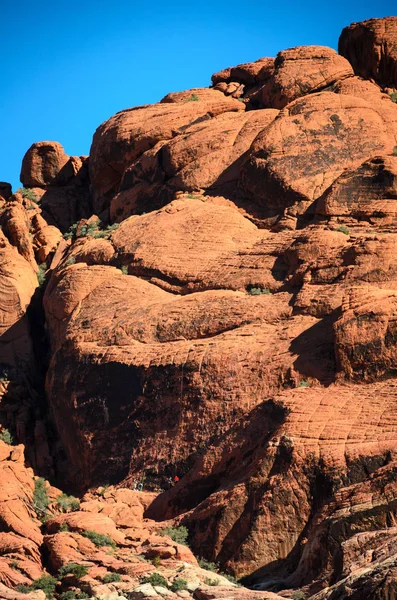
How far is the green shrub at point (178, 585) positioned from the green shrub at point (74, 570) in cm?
261

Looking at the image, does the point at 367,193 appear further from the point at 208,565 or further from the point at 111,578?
the point at 111,578

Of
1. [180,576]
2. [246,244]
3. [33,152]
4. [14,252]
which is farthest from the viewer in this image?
[33,152]

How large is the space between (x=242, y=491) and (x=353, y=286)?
879 centimetres

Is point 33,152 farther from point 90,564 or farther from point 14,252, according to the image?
point 90,564

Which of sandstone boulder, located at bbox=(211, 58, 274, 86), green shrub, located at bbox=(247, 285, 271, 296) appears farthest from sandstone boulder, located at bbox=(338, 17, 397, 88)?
green shrub, located at bbox=(247, 285, 271, 296)

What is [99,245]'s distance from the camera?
4909cm

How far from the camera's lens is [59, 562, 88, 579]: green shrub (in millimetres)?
32219

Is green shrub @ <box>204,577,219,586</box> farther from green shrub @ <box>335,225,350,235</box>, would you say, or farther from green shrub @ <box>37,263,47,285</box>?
Answer: green shrub @ <box>37,263,47,285</box>

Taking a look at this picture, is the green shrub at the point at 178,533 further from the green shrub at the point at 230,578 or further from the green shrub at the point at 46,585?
the green shrub at the point at 46,585

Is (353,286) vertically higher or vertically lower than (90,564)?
higher

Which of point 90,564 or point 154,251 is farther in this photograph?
point 154,251

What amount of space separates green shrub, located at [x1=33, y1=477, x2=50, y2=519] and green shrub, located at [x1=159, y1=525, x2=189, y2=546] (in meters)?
4.00

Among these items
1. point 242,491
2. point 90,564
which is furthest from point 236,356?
point 90,564

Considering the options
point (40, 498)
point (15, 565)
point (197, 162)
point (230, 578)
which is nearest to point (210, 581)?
point (230, 578)
